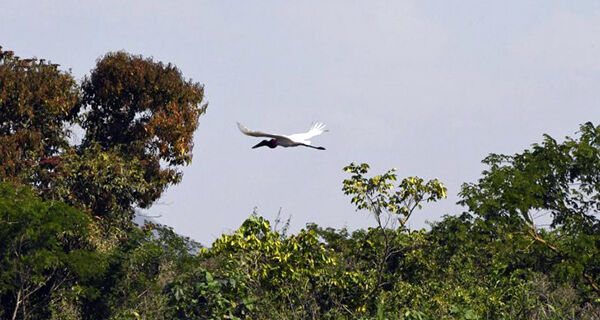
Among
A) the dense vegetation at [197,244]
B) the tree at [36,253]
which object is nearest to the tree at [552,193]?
the dense vegetation at [197,244]

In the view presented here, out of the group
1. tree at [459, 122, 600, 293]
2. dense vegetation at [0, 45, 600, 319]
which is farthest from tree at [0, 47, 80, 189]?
tree at [459, 122, 600, 293]

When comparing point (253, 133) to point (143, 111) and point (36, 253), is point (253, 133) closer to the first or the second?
point (36, 253)

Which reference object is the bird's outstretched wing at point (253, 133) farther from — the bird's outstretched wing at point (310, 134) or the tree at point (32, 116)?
the tree at point (32, 116)

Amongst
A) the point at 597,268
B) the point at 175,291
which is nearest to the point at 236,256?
the point at 175,291

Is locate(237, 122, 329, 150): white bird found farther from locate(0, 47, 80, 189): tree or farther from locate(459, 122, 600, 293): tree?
locate(0, 47, 80, 189): tree

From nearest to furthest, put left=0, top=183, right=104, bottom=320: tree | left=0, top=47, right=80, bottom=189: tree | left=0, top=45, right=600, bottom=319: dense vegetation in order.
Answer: left=0, top=45, right=600, bottom=319: dense vegetation, left=0, top=183, right=104, bottom=320: tree, left=0, top=47, right=80, bottom=189: tree

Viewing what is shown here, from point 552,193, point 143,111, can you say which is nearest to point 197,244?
point 143,111

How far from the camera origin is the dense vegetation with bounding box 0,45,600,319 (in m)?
21.5

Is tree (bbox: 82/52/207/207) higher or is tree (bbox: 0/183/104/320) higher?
tree (bbox: 82/52/207/207)

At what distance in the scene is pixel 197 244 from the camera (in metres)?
38.6

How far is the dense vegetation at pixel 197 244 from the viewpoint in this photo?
21.5 m

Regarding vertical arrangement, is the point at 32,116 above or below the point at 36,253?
above

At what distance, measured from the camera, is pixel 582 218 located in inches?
952

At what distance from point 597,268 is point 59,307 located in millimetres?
17199
